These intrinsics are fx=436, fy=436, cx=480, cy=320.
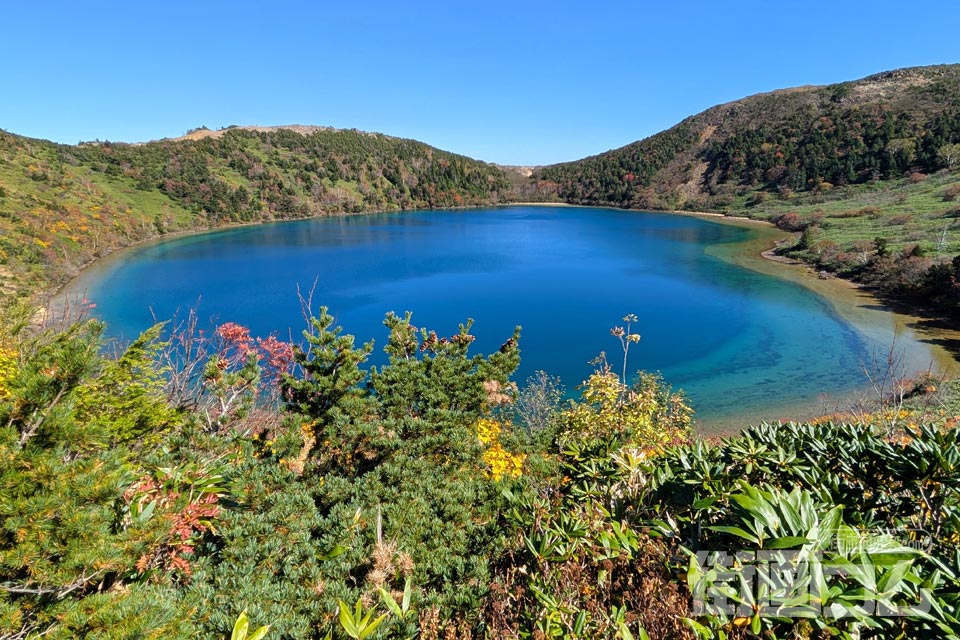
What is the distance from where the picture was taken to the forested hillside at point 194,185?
5325 centimetres

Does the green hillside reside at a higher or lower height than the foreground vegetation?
higher

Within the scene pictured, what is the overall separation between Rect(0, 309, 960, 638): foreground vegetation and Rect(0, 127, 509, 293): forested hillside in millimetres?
44280

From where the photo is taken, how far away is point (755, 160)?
424 feet

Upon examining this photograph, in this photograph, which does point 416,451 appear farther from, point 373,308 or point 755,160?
point 755,160

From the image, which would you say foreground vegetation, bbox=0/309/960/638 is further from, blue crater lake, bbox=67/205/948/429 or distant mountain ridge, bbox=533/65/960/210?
distant mountain ridge, bbox=533/65/960/210

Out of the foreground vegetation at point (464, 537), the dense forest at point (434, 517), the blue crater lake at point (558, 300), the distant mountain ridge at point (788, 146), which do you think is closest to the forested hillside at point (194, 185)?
the blue crater lake at point (558, 300)

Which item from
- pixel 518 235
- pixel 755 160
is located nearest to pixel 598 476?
pixel 518 235

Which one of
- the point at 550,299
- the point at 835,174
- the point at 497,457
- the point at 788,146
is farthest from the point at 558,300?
the point at 788,146

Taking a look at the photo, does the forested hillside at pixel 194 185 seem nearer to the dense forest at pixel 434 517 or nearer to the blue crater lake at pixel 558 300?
the blue crater lake at pixel 558 300

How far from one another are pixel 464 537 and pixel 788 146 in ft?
522

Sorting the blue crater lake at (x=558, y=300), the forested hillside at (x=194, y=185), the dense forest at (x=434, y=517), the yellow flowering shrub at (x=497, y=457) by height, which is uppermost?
the forested hillside at (x=194, y=185)

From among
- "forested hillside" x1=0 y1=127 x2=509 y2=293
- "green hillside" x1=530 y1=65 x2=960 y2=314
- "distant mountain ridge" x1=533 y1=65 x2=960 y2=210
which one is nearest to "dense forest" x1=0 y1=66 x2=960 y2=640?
"forested hillside" x1=0 y1=127 x2=509 y2=293

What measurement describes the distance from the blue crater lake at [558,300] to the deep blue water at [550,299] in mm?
160

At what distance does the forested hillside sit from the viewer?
2096 inches
